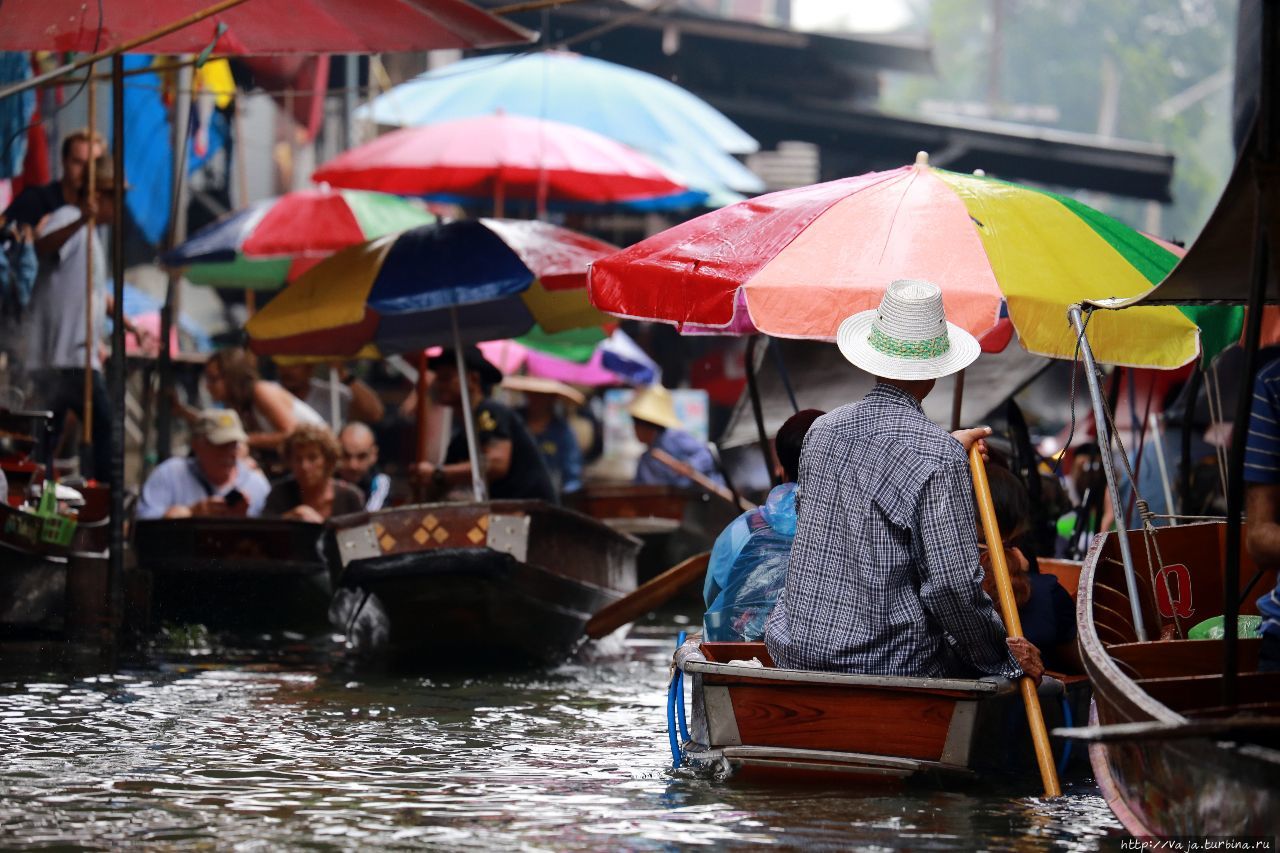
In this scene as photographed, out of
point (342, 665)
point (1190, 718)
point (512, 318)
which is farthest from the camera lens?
point (512, 318)

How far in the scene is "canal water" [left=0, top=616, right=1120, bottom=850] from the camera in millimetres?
5379

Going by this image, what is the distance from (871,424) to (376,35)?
159 inches

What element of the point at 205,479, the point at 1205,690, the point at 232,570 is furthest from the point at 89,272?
the point at 1205,690

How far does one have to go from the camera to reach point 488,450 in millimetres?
10602

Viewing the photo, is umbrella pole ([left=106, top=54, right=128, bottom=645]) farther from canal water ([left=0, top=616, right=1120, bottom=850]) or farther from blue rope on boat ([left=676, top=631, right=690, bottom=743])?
blue rope on boat ([left=676, top=631, right=690, bottom=743])

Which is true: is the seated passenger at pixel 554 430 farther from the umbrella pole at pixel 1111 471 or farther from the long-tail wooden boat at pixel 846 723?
the long-tail wooden boat at pixel 846 723

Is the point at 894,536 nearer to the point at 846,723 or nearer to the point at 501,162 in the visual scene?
the point at 846,723

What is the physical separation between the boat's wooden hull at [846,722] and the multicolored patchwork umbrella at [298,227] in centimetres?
751

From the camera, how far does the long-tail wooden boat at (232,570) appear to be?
33.9 ft

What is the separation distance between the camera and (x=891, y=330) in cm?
601

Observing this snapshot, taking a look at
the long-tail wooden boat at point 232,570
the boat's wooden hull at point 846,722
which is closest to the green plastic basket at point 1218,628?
the boat's wooden hull at point 846,722

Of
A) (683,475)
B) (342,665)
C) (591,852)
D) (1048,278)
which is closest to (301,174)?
(683,475)

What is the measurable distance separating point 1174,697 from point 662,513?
9492mm

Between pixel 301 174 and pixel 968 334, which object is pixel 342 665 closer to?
pixel 968 334
